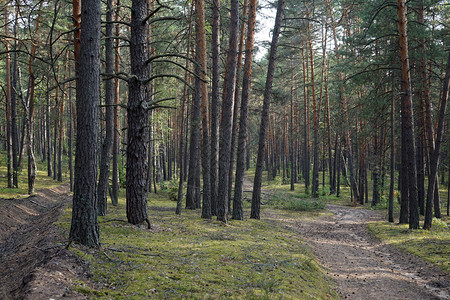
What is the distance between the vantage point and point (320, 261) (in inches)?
372

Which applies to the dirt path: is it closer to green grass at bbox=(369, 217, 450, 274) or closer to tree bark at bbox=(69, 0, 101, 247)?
green grass at bbox=(369, 217, 450, 274)

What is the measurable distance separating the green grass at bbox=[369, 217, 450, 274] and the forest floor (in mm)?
314

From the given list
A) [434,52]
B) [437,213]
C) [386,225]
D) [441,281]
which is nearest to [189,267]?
[441,281]

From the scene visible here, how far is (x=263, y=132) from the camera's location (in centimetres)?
1475

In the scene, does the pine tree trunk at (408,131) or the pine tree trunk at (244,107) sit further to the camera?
the pine tree trunk at (244,107)

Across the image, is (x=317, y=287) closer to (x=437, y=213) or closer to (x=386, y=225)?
(x=386, y=225)

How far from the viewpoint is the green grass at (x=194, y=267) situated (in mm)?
4961

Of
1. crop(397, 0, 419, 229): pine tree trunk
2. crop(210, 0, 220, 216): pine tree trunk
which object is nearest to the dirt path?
crop(397, 0, 419, 229): pine tree trunk

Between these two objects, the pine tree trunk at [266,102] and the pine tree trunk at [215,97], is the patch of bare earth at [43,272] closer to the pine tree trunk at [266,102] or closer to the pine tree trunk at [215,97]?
the pine tree trunk at [215,97]

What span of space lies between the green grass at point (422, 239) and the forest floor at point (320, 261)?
0.31 meters

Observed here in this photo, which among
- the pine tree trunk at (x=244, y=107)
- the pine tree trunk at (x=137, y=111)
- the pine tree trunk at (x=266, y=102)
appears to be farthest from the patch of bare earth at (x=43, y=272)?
the pine tree trunk at (x=266, y=102)

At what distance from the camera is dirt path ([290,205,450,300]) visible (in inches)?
279

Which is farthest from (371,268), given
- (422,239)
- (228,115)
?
(228,115)

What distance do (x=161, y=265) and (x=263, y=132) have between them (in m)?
9.58
